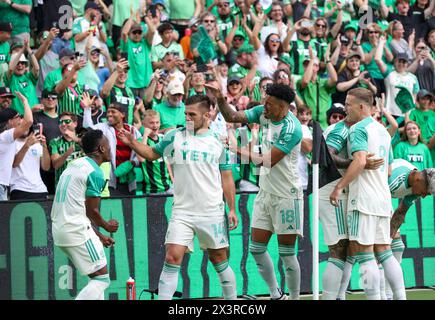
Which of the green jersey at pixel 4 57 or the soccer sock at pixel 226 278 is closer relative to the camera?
the soccer sock at pixel 226 278

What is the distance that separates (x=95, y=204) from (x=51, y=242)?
2479 mm

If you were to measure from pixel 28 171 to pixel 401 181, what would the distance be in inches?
208

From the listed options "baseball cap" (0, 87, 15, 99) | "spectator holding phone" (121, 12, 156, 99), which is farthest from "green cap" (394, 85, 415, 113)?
"baseball cap" (0, 87, 15, 99)

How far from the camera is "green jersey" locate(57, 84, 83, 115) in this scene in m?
17.1

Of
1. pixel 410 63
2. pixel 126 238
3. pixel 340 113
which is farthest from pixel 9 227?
pixel 410 63

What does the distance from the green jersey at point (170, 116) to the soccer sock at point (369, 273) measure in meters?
5.66

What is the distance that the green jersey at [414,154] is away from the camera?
59.2 feet

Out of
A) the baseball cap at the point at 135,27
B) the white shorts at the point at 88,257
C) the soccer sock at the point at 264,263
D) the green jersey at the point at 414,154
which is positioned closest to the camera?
the white shorts at the point at 88,257

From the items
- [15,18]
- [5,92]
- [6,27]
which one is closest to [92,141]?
[5,92]

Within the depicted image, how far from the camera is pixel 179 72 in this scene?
738 inches

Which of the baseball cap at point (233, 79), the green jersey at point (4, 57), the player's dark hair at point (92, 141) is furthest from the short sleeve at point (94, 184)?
the baseball cap at point (233, 79)

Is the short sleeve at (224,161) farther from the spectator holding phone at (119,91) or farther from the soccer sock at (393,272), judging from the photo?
the spectator holding phone at (119,91)

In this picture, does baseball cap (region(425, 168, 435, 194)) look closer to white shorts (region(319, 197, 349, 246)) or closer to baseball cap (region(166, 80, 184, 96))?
white shorts (region(319, 197, 349, 246))

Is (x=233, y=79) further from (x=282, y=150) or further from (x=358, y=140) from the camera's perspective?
A: (x=358, y=140)
